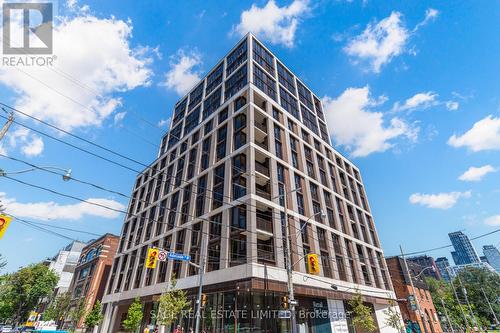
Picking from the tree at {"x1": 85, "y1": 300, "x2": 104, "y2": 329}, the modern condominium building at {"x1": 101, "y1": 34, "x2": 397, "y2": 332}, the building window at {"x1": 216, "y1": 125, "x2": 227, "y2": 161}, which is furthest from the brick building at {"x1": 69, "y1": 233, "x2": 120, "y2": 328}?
the building window at {"x1": 216, "y1": 125, "x2": 227, "y2": 161}

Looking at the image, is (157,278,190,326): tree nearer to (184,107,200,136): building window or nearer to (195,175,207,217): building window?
(195,175,207,217): building window

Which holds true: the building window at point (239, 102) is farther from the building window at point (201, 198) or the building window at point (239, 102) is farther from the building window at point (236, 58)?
the building window at point (201, 198)

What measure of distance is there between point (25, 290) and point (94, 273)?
12936 millimetres

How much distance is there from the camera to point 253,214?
78.1ft

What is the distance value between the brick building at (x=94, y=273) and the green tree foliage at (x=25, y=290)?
5.74 metres

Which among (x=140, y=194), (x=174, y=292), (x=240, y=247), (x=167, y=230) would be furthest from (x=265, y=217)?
(x=140, y=194)

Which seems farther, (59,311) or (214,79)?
(59,311)

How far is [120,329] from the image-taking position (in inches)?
1465

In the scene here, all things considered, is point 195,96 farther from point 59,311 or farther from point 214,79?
point 59,311

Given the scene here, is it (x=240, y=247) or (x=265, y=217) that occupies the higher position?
(x=265, y=217)

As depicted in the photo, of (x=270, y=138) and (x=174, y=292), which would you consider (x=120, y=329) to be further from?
(x=270, y=138)

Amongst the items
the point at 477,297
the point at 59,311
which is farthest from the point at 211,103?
the point at 477,297

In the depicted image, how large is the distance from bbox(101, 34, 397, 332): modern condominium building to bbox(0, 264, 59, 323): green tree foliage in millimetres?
22527

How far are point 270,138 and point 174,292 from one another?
70.4 feet
